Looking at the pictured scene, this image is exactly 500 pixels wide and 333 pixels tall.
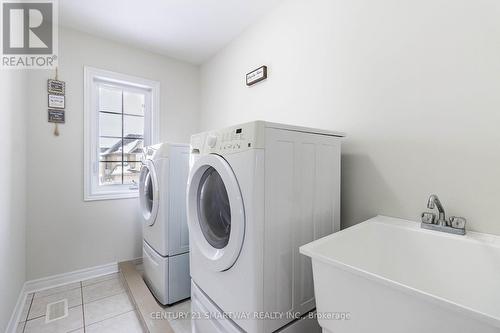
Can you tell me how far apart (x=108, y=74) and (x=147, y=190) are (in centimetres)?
131

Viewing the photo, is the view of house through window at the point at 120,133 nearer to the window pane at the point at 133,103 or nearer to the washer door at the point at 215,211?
the window pane at the point at 133,103

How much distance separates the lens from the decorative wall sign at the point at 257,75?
6.48 feet

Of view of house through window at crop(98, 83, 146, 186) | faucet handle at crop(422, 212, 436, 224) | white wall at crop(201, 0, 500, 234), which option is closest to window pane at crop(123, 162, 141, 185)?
view of house through window at crop(98, 83, 146, 186)

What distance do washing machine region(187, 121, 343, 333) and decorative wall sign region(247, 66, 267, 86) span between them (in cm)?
102

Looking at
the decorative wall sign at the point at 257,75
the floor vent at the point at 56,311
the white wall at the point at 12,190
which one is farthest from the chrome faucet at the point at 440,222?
the floor vent at the point at 56,311

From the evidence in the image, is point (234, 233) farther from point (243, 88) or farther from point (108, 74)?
point (108, 74)

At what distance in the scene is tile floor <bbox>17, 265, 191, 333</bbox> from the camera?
1.57 metres

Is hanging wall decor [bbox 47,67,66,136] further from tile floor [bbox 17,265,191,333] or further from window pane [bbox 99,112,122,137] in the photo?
tile floor [bbox 17,265,191,333]

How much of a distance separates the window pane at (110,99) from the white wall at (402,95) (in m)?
1.83

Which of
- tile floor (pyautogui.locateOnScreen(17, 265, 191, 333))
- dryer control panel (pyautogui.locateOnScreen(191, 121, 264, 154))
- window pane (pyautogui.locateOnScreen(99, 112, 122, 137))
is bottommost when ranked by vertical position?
tile floor (pyautogui.locateOnScreen(17, 265, 191, 333))

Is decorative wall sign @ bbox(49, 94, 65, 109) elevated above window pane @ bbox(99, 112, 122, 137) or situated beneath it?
elevated above

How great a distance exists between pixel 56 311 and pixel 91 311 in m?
0.27

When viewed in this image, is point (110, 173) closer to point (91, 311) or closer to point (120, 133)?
point (120, 133)

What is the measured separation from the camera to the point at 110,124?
2479mm
